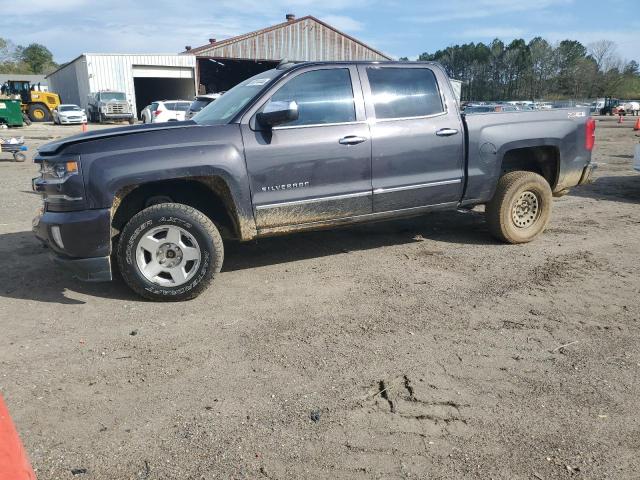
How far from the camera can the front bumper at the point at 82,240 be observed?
404cm

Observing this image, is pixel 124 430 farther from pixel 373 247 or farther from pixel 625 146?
pixel 625 146

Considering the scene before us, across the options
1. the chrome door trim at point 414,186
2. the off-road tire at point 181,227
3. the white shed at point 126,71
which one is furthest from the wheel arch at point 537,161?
the white shed at point 126,71

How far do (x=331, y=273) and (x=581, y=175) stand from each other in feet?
11.2

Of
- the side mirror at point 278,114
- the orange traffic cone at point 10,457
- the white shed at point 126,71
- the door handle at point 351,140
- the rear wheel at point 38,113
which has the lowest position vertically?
the orange traffic cone at point 10,457

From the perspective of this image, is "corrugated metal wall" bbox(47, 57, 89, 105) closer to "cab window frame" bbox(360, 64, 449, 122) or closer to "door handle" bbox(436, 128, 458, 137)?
"cab window frame" bbox(360, 64, 449, 122)

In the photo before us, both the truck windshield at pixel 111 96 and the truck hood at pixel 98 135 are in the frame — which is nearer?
the truck hood at pixel 98 135

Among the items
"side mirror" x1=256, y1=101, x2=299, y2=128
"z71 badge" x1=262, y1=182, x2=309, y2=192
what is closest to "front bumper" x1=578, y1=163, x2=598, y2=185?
"z71 badge" x1=262, y1=182, x2=309, y2=192

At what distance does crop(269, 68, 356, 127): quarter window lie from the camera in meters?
4.73

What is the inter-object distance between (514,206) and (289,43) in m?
35.9

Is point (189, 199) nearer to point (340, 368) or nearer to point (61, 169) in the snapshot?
point (61, 169)

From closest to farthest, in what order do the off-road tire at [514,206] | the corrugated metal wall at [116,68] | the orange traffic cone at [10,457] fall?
the orange traffic cone at [10,457] → the off-road tire at [514,206] → the corrugated metal wall at [116,68]

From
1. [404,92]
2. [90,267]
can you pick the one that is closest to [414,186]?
[404,92]

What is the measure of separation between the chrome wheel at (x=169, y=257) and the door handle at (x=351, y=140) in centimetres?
164

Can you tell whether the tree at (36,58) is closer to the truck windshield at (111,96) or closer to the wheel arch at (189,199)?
the truck windshield at (111,96)
